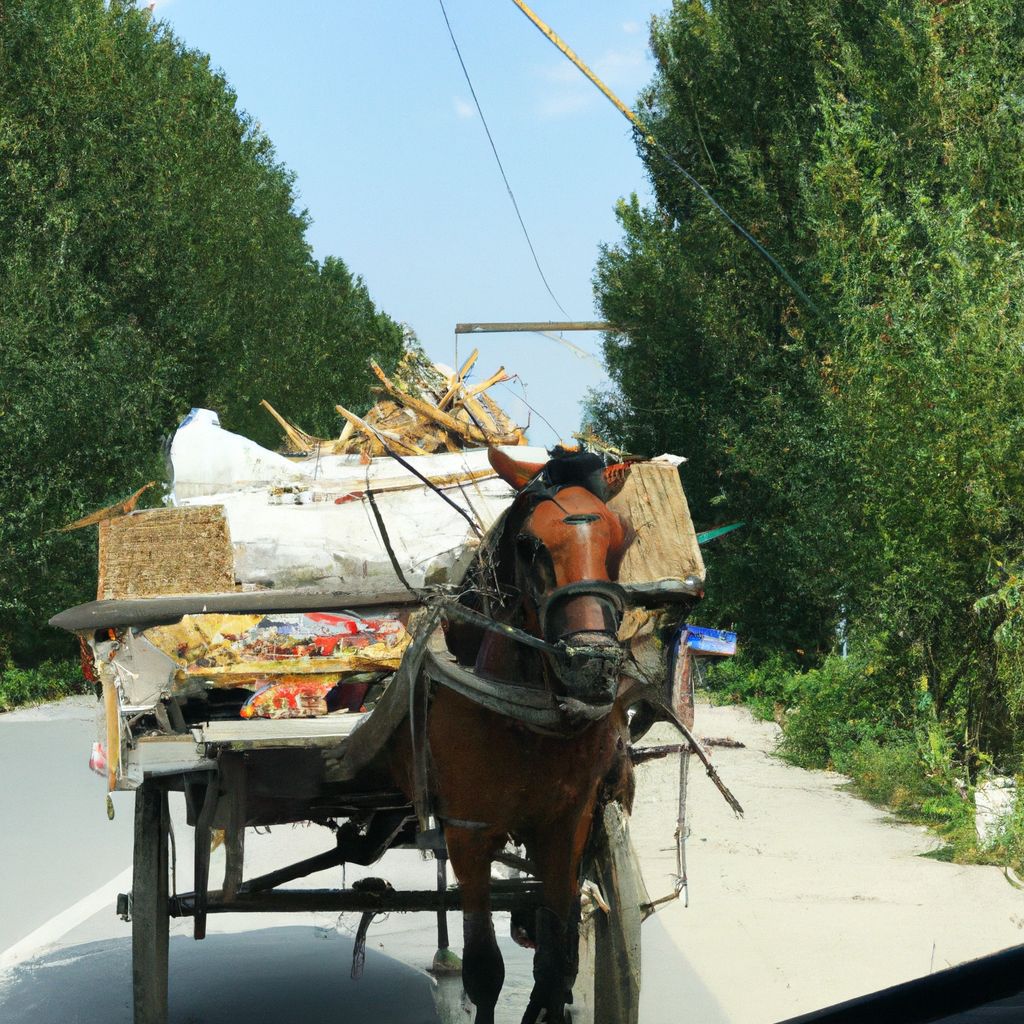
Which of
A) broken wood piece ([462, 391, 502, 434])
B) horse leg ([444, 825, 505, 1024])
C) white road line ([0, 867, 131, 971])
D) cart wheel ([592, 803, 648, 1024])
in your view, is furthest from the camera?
broken wood piece ([462, 391, 502, 434])

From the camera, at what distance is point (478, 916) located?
4.85m

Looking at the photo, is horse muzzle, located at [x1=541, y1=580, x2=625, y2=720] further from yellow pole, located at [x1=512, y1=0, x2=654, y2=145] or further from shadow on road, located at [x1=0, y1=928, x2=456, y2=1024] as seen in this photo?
yellow pole, located at [x1=512, y1=0, x2=654, y2=145]

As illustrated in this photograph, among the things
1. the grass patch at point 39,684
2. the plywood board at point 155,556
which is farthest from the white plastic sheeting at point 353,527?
the grass patch at point 39,684

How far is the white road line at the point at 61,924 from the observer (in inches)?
285

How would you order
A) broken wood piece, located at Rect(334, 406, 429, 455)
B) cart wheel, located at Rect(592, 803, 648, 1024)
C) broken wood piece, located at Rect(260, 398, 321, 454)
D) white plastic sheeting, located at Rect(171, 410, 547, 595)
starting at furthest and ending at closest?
broken wood piece, located at Rect(260, 398, 321, 454)
broken wood piece, located at Rect(334, 406, 429, 455)
white plastic sheeting, located at Rect(171, 410, 547, 595)
cart wheel, located at Rect(592, 803, 648, 1024)

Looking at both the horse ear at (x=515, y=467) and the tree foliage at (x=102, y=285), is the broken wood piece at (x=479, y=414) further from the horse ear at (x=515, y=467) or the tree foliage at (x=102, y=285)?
the tree foliage at (x=102, y=285)

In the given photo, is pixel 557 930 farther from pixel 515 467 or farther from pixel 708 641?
pixel 515 467

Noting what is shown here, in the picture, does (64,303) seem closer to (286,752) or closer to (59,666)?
(59,666)

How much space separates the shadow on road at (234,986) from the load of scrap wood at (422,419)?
2605mm

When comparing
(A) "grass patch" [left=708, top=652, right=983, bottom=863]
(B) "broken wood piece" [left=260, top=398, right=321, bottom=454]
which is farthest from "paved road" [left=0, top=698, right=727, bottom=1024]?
(A) "grass patch" [left=708, top=652, right=983, bottom=863]

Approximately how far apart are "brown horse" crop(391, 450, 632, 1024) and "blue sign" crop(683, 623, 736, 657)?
24.1 inches

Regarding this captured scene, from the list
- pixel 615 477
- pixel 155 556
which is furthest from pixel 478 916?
pixel 155 556

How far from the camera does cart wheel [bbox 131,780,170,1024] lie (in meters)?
5.43

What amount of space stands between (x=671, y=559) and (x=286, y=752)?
1.63m
